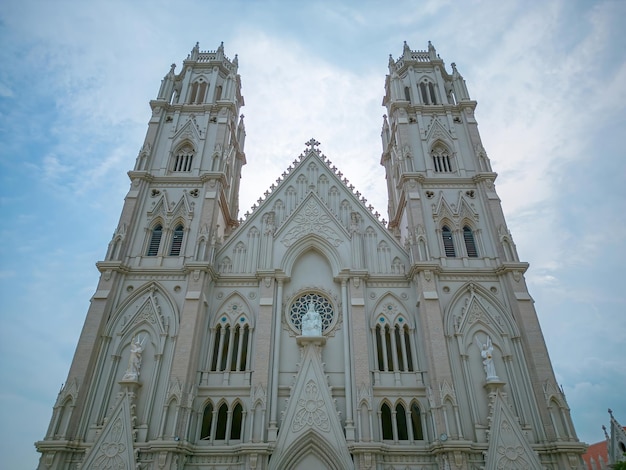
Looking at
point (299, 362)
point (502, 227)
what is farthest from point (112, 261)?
point (502, 227)

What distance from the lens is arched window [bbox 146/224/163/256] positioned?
1078 inches

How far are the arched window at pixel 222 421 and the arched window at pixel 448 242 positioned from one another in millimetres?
15805

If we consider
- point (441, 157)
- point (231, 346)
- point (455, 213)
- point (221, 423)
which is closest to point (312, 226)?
point (231, 346)

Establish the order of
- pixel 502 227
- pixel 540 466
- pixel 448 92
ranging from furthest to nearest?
pixel 448 92 → pixel 502 227 → pixel 540 466

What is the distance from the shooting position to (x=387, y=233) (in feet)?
91.8

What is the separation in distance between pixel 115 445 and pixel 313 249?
1470cm

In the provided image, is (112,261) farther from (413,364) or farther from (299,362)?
(413,364)

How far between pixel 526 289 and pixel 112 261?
23.9m

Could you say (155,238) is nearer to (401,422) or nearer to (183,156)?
(183,156)

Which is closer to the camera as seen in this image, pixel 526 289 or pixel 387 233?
pixel 526 289

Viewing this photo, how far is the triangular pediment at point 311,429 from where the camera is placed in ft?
66.7

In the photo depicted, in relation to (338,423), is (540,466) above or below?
below

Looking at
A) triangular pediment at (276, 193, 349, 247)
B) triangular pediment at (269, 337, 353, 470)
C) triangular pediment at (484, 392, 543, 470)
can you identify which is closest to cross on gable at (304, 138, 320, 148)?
triangular pediment at (276, 193, 349, 247)

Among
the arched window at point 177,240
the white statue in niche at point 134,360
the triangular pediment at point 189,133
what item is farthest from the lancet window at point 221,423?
the triangular pediment at point 189,133
